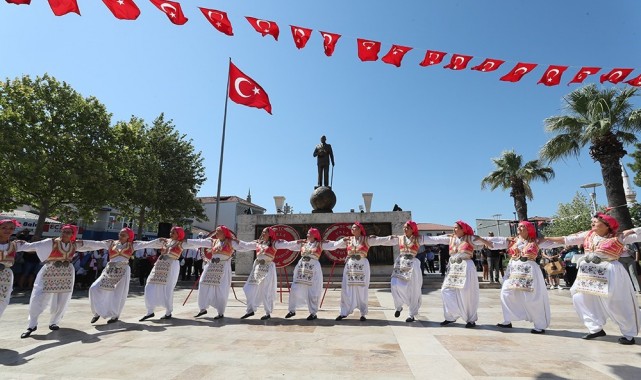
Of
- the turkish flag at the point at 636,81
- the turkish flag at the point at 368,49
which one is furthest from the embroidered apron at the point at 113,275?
the turkish flag at the point at 636,81

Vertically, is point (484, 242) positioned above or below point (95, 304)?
above

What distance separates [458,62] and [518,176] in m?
17.4

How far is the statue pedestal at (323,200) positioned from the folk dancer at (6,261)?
1015 centimetres

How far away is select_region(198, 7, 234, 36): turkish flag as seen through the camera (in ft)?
26.3

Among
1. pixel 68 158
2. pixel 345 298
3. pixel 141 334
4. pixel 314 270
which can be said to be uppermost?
pixel 68 158

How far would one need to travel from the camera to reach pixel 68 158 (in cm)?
1712

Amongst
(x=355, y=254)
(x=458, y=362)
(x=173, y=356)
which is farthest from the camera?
(x=355, y=254)

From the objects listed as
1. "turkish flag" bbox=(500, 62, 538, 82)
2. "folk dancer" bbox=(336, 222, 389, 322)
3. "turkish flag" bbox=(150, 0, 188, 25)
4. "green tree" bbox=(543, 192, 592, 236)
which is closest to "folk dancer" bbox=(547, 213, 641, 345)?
"folk dancer" bbox=(336, 222, 389, 322)

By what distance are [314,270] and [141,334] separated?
3.23 metres

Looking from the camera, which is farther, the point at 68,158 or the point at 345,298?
the point at 68,158

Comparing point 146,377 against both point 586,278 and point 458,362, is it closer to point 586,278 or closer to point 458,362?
point 458,362

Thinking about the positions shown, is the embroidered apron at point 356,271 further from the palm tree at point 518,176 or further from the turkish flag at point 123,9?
the palm tree at point 518,176

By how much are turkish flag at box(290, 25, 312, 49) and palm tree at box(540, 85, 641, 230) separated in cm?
1094

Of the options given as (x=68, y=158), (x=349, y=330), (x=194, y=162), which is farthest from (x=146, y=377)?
(x=194, y=162)
